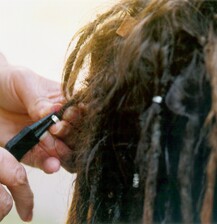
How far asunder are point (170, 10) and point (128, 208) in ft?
1.32

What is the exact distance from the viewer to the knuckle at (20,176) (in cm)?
125

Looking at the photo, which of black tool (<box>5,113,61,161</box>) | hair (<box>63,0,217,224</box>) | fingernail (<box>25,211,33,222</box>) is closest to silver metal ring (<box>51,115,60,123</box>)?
black tool (<box>5,113,61,161</box>)

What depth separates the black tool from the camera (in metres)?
1.26

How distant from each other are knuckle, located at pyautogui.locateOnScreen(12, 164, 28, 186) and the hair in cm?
19

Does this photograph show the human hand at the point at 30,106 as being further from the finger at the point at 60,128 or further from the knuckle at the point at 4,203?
the knuckle at the point at 4,203

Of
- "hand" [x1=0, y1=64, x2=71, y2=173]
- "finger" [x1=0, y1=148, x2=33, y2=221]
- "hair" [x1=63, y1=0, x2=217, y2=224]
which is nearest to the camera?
"hair" [x1=63, y1=0, x2=217, y2=224]

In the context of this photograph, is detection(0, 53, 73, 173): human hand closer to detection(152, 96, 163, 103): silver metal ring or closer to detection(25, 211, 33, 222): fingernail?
detection(25, 211, 33, 222): fingernail

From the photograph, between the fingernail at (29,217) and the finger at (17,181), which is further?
the fingernail at (29,217)

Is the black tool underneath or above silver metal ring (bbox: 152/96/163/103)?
underneath

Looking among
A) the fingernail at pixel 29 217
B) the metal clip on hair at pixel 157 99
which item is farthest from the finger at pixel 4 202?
the metal clip on hair at pixel 157 99

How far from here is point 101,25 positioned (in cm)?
120

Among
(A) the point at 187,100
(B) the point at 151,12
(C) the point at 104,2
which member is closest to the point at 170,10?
(B) the point at 151,12

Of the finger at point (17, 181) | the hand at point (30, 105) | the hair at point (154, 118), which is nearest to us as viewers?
the hair at point (154, 118)

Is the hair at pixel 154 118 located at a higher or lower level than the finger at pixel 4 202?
higher
